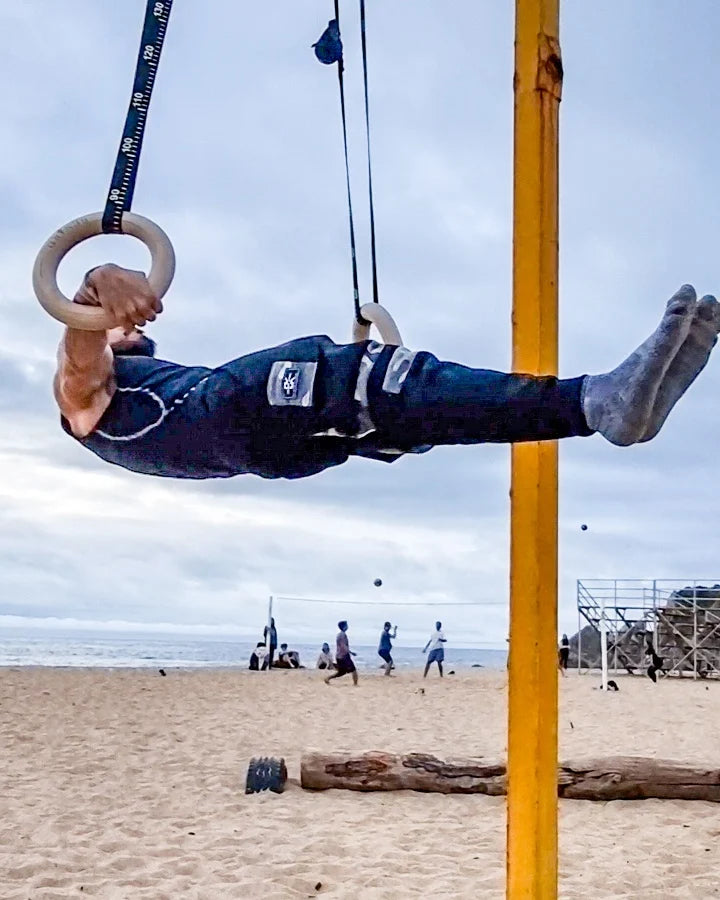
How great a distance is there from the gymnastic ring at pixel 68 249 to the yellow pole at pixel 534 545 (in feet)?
2.67

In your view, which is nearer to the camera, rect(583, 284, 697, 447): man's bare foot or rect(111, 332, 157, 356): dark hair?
rect(583, 284, 697, 447): man's bare foot

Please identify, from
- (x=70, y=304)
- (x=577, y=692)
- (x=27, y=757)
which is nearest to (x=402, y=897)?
(x=70, y=304)

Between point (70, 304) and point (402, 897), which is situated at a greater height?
point (70, 304)

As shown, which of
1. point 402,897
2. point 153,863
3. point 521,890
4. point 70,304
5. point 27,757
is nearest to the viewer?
point 70,304

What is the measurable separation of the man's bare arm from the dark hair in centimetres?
18

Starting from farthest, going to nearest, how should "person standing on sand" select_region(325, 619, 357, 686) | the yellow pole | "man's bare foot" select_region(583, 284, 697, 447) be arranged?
1. "person standing on sand" select_region(325, 619, 357, 686)
2. the yellow pole
3. "man's bare foot" select_region(583, 284, 697, 447)

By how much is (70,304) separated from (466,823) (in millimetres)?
3826

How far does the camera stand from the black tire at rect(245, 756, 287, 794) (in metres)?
5.83

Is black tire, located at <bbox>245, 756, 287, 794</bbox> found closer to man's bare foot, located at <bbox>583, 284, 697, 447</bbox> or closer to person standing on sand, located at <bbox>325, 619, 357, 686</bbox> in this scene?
man's bare foot, located at <bbox>583, 284, 697, 447</bbox>

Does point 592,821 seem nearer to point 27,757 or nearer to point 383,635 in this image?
point 27,757

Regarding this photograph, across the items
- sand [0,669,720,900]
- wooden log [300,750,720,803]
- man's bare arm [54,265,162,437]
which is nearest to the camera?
man's bare arm [54,265,162,437]

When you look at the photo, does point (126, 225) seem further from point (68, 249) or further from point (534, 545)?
point (534, 545)

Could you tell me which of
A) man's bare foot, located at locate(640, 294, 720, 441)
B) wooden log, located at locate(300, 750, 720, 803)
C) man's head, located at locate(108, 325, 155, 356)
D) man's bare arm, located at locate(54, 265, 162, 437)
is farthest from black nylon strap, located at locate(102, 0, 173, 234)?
wooden log, located at locate(300, 750, 720, 803)

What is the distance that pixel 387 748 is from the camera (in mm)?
7988
